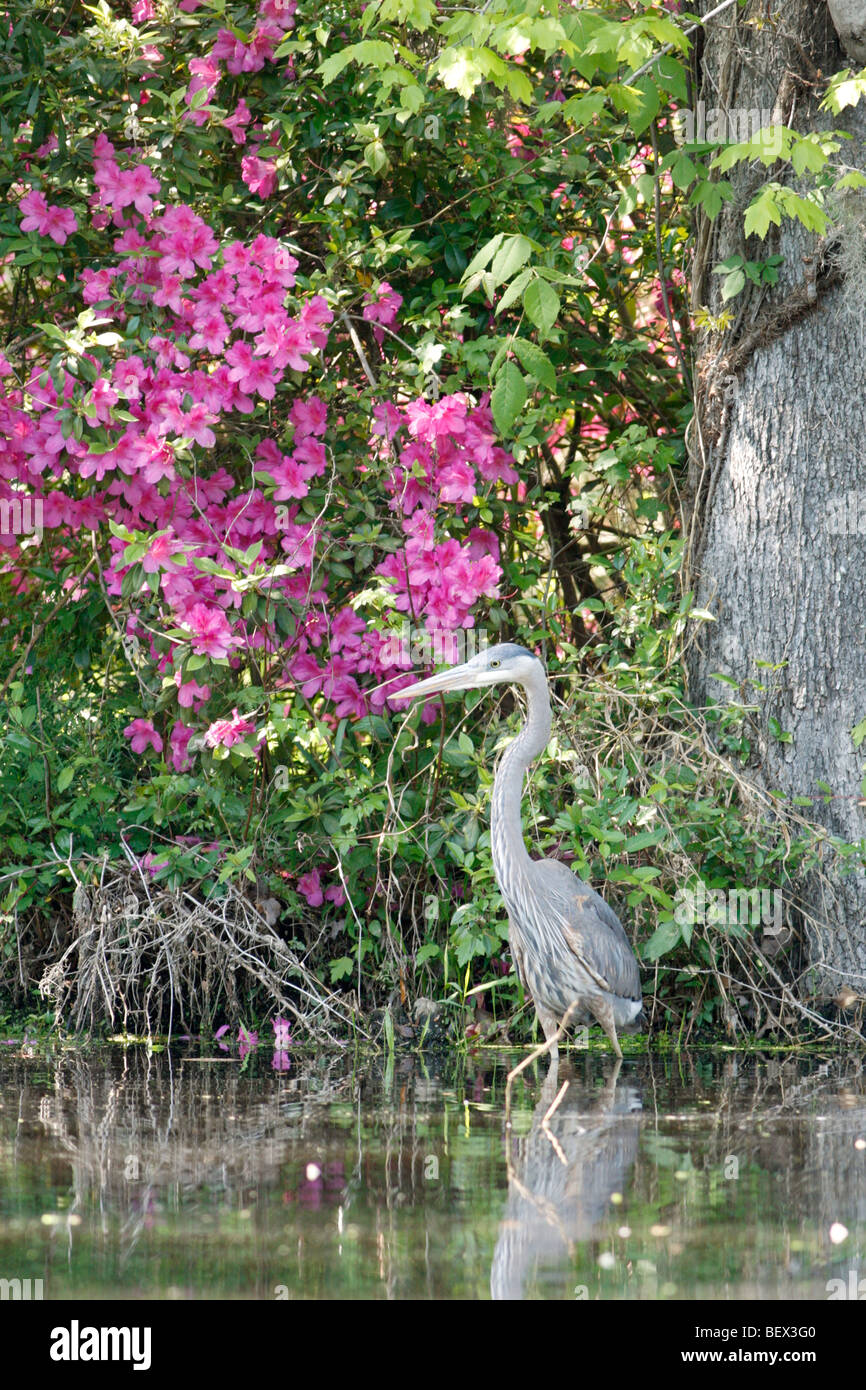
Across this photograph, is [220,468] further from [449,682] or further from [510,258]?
[510,258]

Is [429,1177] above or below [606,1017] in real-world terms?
below

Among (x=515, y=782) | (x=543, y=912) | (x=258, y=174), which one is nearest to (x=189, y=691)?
(x=515, y=782)

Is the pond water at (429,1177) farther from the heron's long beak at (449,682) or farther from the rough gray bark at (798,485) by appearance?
the heron's long beak at (449,682)

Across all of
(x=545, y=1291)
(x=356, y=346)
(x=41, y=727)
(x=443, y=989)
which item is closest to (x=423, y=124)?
(x=356, y=346)

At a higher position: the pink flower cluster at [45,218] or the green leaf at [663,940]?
the pink flower cluster at [45,218]

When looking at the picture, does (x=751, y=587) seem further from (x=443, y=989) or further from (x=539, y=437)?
(x=443, y=989)

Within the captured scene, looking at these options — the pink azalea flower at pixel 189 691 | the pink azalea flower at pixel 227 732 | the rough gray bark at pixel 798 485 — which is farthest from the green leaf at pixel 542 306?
the pink azalea flower at pixel 189 691

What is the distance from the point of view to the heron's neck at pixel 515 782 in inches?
180

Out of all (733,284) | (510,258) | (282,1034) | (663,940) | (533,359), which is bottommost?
(282,1034)

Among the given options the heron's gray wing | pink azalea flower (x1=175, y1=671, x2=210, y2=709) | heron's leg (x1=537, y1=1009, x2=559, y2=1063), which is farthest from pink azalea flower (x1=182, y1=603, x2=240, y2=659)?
heron's leg (x1=537, y1=1009, x2=559, y2=1063)

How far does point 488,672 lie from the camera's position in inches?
184

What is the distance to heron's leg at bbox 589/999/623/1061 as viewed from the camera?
4.57 m

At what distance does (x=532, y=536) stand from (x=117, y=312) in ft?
5.60

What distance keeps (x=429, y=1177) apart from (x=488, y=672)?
1748 millimetres
